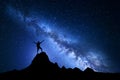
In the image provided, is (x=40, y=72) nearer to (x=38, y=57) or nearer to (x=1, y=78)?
(x=38, y=57)

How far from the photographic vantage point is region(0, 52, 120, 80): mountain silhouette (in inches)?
2018

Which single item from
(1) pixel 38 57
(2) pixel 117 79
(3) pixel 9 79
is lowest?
(2) pixel 117 79

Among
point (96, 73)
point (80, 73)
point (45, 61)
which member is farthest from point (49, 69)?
point (96, 73)

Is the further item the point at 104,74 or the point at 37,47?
the point at 37,47

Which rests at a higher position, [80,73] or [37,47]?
[37,47]

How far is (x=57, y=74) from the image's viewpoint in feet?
170

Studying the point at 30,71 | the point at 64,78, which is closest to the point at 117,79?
the point at 64,78

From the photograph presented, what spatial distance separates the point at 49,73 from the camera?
51.5m

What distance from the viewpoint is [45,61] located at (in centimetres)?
5334

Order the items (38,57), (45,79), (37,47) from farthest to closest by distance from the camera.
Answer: (37,47) < (38,57) < (45,79)

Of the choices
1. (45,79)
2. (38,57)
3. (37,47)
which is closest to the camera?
(45,79)

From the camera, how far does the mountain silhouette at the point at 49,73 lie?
5125 cm

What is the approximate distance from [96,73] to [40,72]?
463 inches

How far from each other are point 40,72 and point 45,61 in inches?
116
